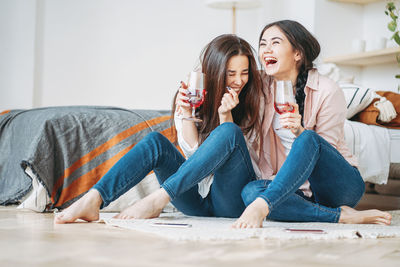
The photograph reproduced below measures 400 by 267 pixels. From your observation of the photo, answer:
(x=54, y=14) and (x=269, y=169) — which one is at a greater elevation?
(x=54, y=14)

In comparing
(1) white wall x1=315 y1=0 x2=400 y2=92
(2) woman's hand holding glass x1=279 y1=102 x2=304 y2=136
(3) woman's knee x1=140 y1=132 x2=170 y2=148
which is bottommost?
(3) woman's knee x1=140 y1=132 x2=170 y2=148

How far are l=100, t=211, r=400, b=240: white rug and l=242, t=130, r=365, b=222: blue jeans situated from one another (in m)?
0.05

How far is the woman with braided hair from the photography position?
1750 millimetres

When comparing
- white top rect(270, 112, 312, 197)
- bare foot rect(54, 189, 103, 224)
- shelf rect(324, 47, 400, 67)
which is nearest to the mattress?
shelf rect(324, 47, 400, 67)

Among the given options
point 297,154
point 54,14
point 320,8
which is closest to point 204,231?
point 297,154

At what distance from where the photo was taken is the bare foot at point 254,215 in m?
1.60

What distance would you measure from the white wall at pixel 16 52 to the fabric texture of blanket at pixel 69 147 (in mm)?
1894

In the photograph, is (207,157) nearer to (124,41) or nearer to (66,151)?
(66,151)

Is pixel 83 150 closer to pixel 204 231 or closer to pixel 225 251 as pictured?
pixel 204 231

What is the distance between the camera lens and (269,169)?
6.60ft

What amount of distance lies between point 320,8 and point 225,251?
345 cm

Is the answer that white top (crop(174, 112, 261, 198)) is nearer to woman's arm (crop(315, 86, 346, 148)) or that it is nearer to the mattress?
woman's arm (crop(315, 86, 346, 148))

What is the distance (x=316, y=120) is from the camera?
201cm

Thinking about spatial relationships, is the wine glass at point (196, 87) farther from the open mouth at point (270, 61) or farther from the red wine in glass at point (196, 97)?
the open mouth at point (270, 61)
